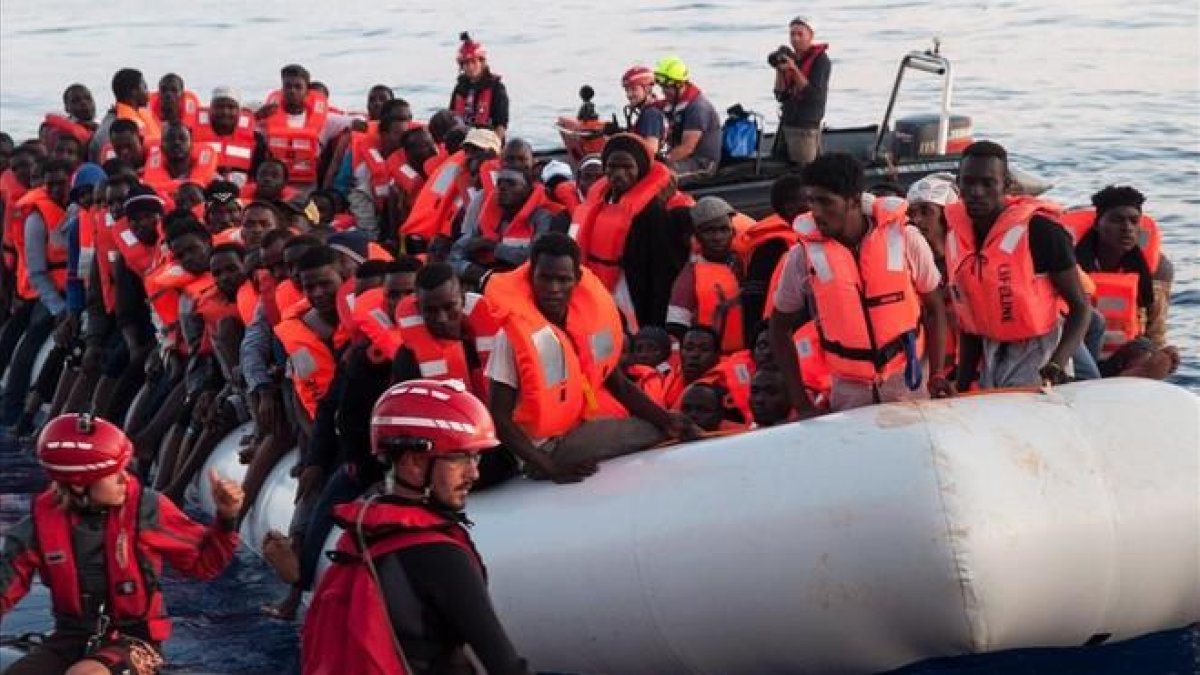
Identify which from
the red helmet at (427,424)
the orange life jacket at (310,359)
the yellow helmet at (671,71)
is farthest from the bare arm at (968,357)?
the yellow helmet at (671,71)

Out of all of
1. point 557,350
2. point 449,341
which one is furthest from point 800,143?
point 557,350

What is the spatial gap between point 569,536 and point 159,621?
155 centimetres

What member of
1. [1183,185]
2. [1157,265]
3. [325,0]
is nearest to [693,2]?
[325,0]

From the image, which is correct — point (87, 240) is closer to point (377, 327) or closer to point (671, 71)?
Result: point (671, 71)

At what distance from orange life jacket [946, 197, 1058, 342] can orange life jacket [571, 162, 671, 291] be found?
224cm

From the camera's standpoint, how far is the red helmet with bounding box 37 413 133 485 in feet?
19.6

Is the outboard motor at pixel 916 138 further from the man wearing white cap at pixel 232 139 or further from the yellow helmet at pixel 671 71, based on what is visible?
the man wearing white cap at pixel 232 139

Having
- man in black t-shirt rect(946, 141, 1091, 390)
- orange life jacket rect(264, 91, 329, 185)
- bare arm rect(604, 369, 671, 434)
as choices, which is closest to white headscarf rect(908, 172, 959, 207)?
man in black t-shirt rect(946, 141, 1091, 390)

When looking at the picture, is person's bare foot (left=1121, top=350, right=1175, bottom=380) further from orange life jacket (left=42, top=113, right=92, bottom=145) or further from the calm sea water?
orange life jacket (left=42, top=113, right=92, bottom=145)

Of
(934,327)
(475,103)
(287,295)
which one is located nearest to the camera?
(934,327)

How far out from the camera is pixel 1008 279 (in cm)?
782

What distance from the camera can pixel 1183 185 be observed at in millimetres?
21016

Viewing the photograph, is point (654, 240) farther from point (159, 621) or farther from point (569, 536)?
point (159, 621)

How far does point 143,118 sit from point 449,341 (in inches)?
307
